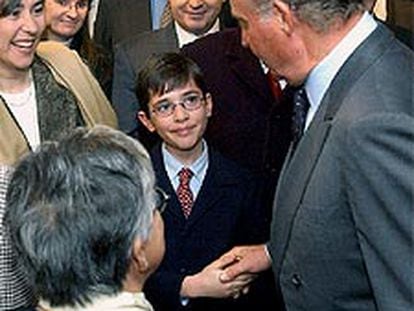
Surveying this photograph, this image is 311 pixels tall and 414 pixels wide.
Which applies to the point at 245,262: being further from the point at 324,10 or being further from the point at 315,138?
the point at 324,10

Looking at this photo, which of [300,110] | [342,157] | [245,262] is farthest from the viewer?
[245,262]

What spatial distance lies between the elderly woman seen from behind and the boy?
0.21 metres

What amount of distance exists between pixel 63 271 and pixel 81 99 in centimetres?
121

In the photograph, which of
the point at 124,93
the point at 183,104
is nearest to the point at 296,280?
the point at 183,104

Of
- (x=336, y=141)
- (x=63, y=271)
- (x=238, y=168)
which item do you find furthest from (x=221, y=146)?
(x=63, y=271)

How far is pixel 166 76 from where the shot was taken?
265cm

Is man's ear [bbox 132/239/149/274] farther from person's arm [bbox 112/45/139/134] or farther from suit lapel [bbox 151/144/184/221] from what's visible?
person's arm [bbox 112/45/139/134]

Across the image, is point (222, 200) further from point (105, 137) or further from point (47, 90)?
point (105, 137)

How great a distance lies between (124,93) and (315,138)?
1.41 m

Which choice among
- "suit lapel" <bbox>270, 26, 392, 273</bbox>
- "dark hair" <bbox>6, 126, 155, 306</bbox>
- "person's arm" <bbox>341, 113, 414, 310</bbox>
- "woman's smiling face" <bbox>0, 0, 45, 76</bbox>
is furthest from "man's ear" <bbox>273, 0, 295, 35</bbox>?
"woman's smiling face" <bbox>0, 0, 45, 76</bbox>

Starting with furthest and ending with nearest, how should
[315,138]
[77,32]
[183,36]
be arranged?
[77,32] < [183,36] < [315,138]

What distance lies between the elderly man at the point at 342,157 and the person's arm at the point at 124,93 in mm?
1119

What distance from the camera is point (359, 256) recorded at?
1.70m

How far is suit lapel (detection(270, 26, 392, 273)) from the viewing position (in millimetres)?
1738
